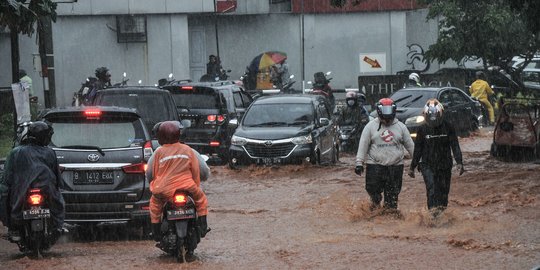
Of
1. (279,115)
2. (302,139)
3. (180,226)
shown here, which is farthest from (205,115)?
(180,226)

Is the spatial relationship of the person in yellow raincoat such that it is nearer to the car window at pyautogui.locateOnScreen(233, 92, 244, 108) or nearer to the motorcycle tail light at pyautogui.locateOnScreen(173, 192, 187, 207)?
the car window at pyautogui.locateOnScreen(233, 92, 244, 108)

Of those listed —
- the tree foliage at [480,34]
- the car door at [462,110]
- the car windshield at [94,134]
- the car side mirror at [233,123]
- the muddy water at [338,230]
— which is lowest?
the muddy water at [338,230]

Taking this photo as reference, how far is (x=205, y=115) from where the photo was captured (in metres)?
24.8

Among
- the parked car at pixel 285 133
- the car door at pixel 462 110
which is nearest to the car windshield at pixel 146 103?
the parked car at pixel 285 133

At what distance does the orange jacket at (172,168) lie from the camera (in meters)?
11.6

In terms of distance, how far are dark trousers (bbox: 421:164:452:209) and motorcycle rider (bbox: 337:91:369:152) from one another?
11.0 m

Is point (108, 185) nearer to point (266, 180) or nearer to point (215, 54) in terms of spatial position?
point (266, 180)

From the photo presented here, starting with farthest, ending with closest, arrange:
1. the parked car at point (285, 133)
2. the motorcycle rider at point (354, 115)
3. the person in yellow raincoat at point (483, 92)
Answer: the person in yellow raincoat at point (483, 92) < the motorcycle rider at point (354, 115) < the parked car at point (285, 133)

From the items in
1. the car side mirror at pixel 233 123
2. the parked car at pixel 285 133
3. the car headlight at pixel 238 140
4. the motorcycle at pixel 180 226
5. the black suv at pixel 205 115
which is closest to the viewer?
the motorcycle at pixel 180 226

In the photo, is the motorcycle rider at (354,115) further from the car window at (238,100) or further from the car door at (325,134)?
the car window at (238,100)

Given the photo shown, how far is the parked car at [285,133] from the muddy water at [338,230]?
33cm

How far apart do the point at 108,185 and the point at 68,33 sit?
80.6 ft

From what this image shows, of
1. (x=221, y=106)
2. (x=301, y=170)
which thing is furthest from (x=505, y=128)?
(x=221, y=106)

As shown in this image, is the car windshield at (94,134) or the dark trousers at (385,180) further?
the dark trousers at (385,180)
